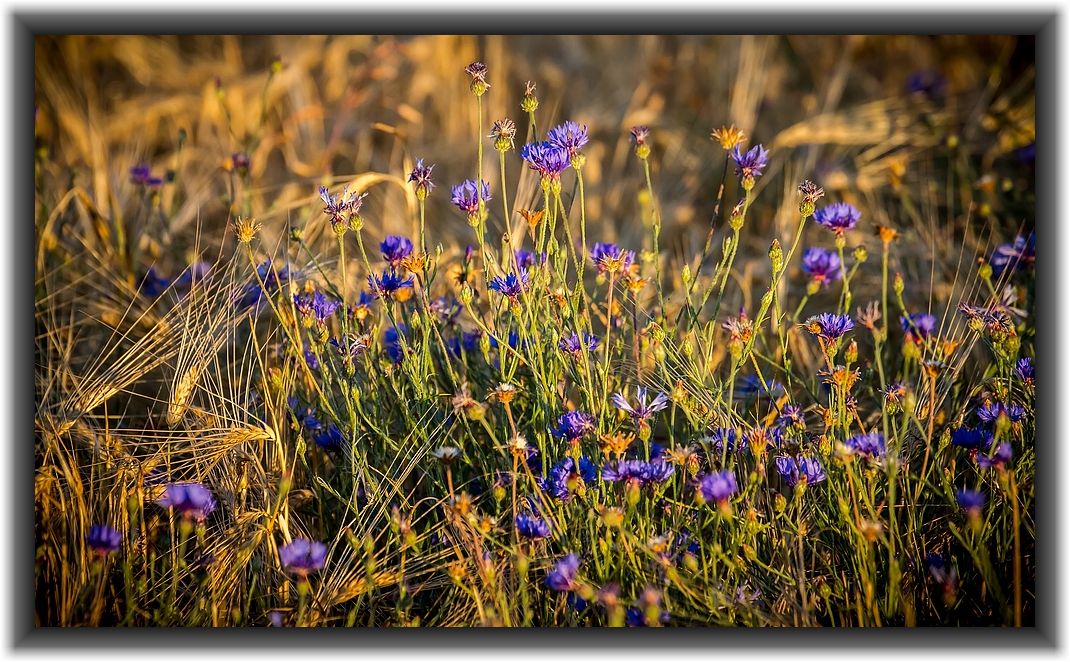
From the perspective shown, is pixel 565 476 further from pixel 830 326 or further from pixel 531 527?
pixel 830 326

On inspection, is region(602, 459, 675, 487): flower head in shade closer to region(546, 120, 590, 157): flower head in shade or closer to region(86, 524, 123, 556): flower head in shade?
region(546, 120, 590, 157): flower head in shade

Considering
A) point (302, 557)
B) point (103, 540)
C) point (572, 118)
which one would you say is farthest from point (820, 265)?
point (572, 118)

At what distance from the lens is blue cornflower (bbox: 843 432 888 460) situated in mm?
1321

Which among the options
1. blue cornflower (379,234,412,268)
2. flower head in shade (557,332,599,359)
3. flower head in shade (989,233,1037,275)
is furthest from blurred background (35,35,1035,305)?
flower head in shade (557,332,599,359)

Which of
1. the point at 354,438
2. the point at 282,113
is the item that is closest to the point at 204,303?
the point at 354,438

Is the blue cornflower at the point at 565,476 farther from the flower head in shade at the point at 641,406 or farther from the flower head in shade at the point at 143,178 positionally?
the flower head in shade at the point at 143,178

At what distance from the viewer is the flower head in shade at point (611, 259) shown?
4.50ft

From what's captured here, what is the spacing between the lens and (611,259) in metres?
1.38

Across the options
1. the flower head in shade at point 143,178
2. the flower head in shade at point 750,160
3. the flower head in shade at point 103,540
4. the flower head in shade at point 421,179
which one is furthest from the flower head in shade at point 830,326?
the flower head in shade at point 143,178

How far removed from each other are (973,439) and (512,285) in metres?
0.70

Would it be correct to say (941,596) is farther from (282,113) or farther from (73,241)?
(282,113)

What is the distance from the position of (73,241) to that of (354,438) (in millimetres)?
1046

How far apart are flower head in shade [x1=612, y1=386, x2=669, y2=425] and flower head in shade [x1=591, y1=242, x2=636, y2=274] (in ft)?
0.57

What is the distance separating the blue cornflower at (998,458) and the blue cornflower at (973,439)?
0.18 ft
